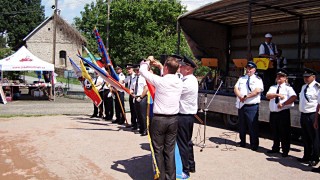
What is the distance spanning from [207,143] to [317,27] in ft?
20.2

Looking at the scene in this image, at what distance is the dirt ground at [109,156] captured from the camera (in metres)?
6.08

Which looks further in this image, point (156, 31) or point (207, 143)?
point (156, 31)

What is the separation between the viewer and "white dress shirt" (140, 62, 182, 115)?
16.9ft

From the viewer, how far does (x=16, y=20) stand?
5800 centimetres

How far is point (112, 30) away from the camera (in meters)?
34.4

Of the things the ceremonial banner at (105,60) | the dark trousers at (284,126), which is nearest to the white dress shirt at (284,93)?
the dark trousers at (284,126)

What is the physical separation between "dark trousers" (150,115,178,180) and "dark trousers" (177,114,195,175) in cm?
53

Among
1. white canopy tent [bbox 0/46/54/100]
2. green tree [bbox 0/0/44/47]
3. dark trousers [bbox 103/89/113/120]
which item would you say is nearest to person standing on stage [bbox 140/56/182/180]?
dark trousers [bbox 103/89/113/120]

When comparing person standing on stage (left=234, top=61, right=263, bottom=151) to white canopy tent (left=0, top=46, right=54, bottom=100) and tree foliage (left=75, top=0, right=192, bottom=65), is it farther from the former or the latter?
tree foliage (left=75, top=0, right=192, bottom=65)

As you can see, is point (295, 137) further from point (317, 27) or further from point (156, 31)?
point (156, 31)

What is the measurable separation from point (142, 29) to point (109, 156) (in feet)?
85.9

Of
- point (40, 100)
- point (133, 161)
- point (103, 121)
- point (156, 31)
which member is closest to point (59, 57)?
point (156, 31)

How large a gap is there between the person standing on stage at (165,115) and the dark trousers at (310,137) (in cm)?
293

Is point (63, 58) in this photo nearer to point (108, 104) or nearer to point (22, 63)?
point (22, 63)
